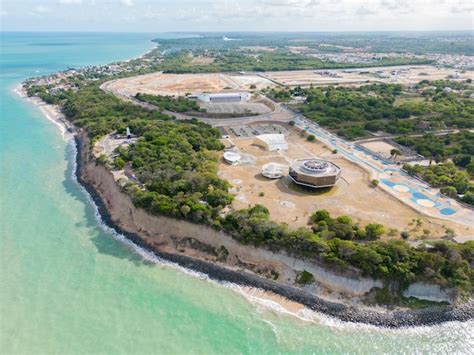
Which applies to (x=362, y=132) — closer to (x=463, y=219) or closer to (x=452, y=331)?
(x=463, y=219)

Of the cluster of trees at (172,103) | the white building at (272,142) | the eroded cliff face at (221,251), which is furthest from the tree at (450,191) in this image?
the cluster of trees at (172,103)

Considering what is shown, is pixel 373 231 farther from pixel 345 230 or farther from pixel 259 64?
pixel 259 64

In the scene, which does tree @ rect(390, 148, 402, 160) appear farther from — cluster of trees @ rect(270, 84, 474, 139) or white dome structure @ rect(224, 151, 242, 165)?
white dome structure @ rect(224, 151, 242, 165)

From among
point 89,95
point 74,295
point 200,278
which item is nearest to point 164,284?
point 200,278

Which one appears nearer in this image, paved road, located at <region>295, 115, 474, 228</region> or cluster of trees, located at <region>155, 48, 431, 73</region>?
paved road, located at <region>295, 115, 474, 228</region>

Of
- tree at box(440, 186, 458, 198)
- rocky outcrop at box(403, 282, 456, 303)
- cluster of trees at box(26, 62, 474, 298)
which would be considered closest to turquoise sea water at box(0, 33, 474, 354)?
rocky outcrop at box(403, 282, 456, 303)

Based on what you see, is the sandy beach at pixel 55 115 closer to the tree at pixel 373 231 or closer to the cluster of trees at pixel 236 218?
the cluster of trees at pixel 236 218

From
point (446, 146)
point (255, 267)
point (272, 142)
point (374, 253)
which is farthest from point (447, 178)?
point (255, 267)
